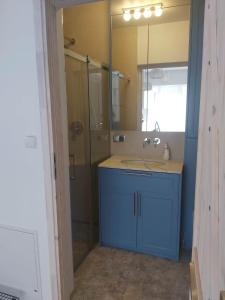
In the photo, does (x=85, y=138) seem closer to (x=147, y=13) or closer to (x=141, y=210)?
(x=141, y=210)

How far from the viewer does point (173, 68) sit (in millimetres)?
2412

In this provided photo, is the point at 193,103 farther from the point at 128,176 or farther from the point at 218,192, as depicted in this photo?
the point at 218,192

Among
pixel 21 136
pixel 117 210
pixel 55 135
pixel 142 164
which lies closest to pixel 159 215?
pixel 117 210

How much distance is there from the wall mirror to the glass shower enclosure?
0.21 meters

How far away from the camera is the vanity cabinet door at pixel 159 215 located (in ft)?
6.93

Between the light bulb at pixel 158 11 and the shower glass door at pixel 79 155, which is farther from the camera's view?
the light bulb at pixel 158 11

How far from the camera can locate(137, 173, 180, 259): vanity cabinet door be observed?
2.11m

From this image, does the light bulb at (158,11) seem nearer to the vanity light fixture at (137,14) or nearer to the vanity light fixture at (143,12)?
the vanity light fixture at (143,12)

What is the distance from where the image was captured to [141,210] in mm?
2242

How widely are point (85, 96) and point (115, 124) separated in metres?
0.64

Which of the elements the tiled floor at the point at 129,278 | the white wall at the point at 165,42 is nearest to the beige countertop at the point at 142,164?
the tiled floor at the point at 129,278

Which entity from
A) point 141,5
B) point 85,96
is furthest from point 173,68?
point 85,96

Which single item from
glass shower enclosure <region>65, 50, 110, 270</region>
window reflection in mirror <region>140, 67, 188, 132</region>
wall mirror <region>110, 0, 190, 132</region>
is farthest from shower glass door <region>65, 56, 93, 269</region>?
window reflection in mirror <region>140, 67, 188, 132</region>

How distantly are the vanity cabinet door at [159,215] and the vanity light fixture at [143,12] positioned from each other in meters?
1.64
